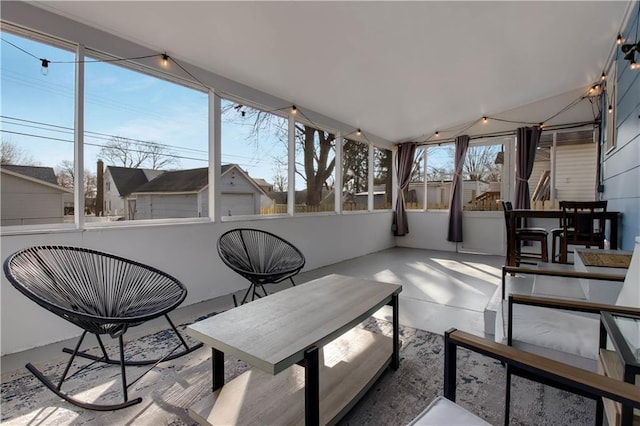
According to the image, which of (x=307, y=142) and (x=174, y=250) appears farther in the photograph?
(x=307, y=142)

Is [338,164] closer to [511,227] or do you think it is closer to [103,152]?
[511,227]

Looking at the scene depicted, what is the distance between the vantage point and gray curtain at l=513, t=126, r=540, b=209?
18.3ft

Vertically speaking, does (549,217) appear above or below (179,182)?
below

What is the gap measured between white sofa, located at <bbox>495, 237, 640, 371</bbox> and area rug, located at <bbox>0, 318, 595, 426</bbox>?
1.00 ft

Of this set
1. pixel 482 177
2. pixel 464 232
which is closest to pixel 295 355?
pixel 464 232

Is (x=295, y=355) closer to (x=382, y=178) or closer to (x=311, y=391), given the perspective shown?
(x=311, y=391)

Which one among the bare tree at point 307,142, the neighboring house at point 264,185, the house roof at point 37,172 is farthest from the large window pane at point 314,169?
the house roof at point 37,172

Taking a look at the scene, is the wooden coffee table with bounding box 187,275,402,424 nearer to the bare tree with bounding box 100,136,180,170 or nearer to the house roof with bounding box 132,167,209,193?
the house roof with bounding box 132,167,209,193

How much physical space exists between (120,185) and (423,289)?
3529 mm

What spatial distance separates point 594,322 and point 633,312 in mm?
561

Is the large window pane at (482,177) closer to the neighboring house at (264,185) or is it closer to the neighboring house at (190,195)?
the neighboring house at (264,185)

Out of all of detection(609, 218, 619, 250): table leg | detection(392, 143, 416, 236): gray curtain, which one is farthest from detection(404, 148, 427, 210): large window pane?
detection(609, 218, 619, 250): table leg

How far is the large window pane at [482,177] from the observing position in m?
6.14

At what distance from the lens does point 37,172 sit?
7.84 feet
